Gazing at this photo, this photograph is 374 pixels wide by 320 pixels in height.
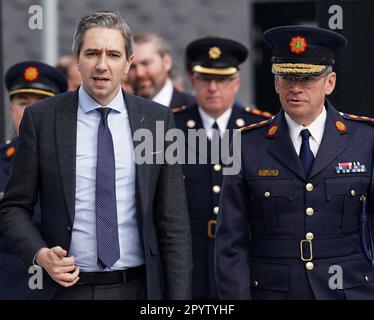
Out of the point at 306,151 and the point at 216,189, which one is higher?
the point at 306,151

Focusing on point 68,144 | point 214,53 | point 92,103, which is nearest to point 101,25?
point 92,103

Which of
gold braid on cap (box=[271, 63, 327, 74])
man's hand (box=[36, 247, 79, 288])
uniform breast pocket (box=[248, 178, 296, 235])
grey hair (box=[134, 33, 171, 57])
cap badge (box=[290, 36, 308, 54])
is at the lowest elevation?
man's hand (box=[36, 247, 79, 288])

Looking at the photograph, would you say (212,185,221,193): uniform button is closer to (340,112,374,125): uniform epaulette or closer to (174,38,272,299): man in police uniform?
(174,38,272,299): man in police uniform

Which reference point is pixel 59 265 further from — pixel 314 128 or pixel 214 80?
pixel 214 80

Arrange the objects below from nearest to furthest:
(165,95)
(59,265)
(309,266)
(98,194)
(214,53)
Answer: (59,265)
(98,194)
(309,266)
(214,53)
(165,95)

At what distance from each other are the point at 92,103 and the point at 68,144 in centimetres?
20

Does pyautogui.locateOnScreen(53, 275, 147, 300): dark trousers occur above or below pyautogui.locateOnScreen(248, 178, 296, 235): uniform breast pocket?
below

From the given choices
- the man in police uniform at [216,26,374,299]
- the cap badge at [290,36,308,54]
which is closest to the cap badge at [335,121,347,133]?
the man in police uniform at [216,26,374,299]

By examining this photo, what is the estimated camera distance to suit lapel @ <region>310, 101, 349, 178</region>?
470cm

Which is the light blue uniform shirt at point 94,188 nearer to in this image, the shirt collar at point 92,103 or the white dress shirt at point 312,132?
the shirt collar at point 92,103

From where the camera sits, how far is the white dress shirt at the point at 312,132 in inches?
187

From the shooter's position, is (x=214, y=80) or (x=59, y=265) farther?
(x=214, y=80)

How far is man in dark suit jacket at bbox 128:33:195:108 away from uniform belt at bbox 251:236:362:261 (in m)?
2.99

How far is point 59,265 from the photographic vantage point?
4.20 metres
